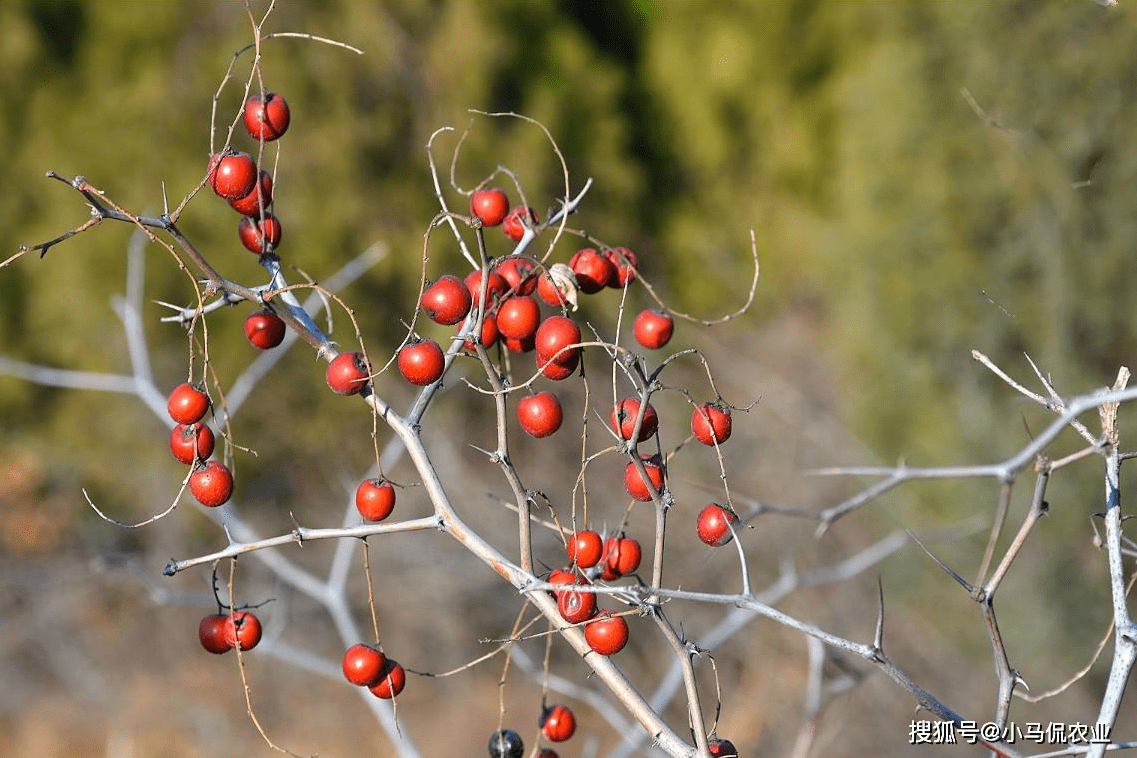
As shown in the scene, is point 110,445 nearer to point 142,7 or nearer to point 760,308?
point 142,7

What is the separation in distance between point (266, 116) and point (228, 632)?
641mm

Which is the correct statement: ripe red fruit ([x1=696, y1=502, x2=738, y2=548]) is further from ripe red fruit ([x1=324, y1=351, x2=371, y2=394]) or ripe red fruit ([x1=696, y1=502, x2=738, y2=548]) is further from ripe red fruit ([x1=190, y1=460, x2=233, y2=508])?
ripe red fruit ([x1=190, y1=460, x2=233, y2=508])

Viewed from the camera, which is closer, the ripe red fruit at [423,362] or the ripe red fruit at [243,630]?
the ripe red fruit at [423,362]

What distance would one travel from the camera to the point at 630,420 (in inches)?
45.1

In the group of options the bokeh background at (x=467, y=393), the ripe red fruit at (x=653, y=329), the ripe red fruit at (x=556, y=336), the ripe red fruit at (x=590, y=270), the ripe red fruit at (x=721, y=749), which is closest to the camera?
the ripe red fruit at (x=721, y=749)

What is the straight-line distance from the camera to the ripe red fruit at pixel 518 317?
3.78ft

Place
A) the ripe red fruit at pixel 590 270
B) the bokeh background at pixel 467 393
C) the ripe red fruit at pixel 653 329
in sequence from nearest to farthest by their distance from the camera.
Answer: the ripe red fruit at pixel 590 270, the ripe red fruit at pixel 653 329, the bokeh background at pixel 467 393

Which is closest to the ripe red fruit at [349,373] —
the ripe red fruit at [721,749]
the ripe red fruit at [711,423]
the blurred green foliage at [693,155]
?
the ripe red fruit at [711,423]

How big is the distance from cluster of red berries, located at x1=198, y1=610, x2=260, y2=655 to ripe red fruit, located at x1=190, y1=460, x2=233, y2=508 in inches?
7.9

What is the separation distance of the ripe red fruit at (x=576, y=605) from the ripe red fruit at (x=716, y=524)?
0.16m

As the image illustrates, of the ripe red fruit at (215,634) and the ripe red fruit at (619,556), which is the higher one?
the ripe red fruit at (619,556)

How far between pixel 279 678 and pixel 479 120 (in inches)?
138

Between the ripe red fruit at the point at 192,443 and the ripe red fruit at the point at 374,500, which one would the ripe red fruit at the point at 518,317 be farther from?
the ripe red fruit at the point at 192,443

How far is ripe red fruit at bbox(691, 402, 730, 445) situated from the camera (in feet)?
3.88
